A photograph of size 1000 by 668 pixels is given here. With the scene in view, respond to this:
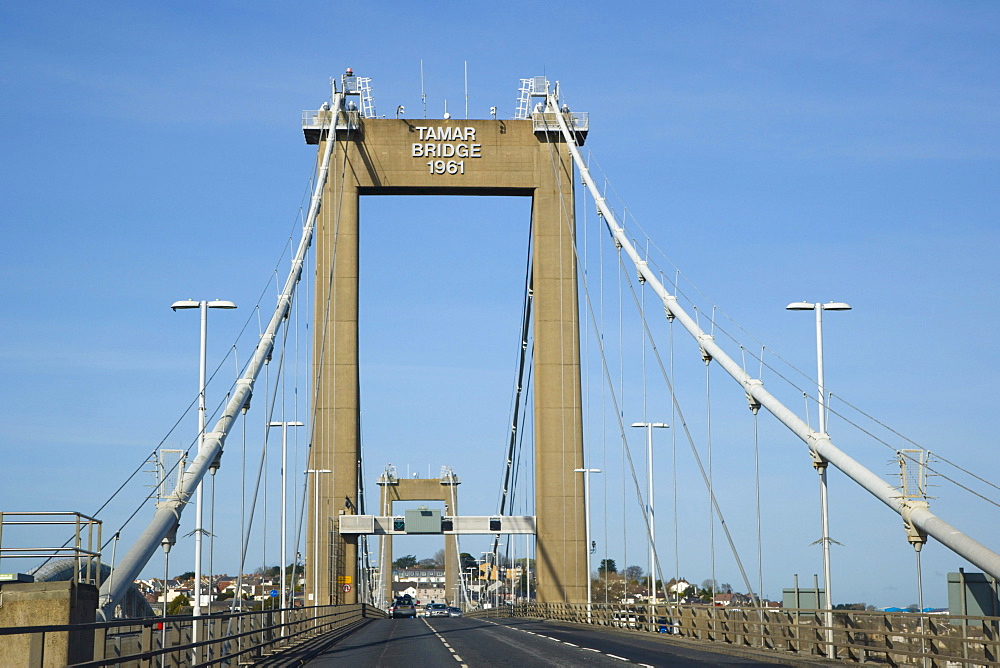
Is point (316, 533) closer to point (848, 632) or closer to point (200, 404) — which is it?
point (200, 404)

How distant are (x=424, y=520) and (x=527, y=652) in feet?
126

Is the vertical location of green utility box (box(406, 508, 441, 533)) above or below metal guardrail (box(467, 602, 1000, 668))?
above

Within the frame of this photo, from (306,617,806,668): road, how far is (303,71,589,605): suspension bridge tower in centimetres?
1648

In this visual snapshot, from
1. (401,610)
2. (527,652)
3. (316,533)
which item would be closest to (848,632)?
(527,652)

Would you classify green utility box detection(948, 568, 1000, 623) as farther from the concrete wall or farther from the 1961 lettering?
the 1961 lettering

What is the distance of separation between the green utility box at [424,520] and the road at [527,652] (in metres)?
25.2

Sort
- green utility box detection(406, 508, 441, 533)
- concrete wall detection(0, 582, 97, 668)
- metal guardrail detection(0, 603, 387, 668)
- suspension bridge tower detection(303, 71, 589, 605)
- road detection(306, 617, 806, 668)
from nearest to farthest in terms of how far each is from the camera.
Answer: metal guardrail detection(0, 603, 387, 668) < concrete wall detection(0, 582, 97, 668) < road detection(306, 617, 806, 668) < suspension bridge tower detection(303, 71, 589, 605) < green utility box detection(406, 508, 441, 533)

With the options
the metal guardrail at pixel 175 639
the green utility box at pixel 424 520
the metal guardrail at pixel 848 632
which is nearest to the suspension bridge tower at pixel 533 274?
the green utility box at pixel 424 520

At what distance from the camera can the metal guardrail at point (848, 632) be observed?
58.5 feet

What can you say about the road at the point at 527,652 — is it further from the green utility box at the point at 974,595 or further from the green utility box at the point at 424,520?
the green utility box at the point at 424,520

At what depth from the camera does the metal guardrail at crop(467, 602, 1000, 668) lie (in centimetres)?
1784

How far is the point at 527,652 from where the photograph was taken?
1062 inches

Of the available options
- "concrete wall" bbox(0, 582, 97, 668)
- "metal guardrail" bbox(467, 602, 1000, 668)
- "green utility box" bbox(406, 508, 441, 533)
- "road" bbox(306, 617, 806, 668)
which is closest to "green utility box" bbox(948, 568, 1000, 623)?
"metal guardrail" bbox(467, 602, 1000, 668)

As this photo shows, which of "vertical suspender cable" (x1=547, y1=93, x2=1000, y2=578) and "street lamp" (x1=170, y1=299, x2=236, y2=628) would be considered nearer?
"vertical suspender cable" (x1=547, y1=93, x2=1000, y2=578)
